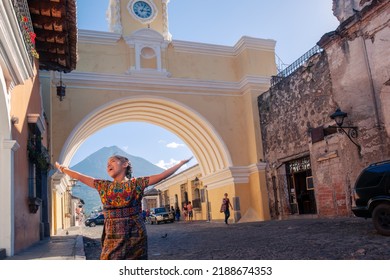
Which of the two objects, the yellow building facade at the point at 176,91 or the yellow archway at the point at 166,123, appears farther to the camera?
the yellow archway at the point at 166,123

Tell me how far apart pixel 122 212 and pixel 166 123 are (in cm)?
1451

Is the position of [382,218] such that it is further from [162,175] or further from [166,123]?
[166,123]

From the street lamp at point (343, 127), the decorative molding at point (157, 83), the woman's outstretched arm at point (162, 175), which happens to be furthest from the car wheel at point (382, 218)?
the decorative molding at point (157, 83)

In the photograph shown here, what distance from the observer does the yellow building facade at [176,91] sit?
47.1 feet

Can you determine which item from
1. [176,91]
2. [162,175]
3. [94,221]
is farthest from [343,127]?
[94,221]

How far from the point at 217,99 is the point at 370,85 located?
7.22 metres

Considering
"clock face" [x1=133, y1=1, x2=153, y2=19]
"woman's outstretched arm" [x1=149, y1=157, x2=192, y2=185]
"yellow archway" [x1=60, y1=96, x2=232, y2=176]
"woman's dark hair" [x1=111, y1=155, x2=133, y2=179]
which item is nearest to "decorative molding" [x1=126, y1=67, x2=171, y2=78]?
"yellow archway" [x1=60, y1=96, x2=232, y2=176]

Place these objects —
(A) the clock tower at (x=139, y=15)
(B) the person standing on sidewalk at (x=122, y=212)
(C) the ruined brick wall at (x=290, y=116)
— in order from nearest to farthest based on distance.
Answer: (B) the person standing on sidewalk at (x=122, y=212)
(C) the ruined brick wall at (x=290, y=116)
(A) the clock tower at (x=139, y=15)

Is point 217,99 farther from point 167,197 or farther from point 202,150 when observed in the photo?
point 167,197

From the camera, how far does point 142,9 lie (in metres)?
15.8

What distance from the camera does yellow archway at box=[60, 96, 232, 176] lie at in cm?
1475

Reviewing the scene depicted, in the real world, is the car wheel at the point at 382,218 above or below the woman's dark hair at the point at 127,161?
below

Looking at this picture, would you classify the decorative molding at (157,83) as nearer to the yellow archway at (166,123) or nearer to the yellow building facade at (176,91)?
A: the yellow building facade at (176,91)
